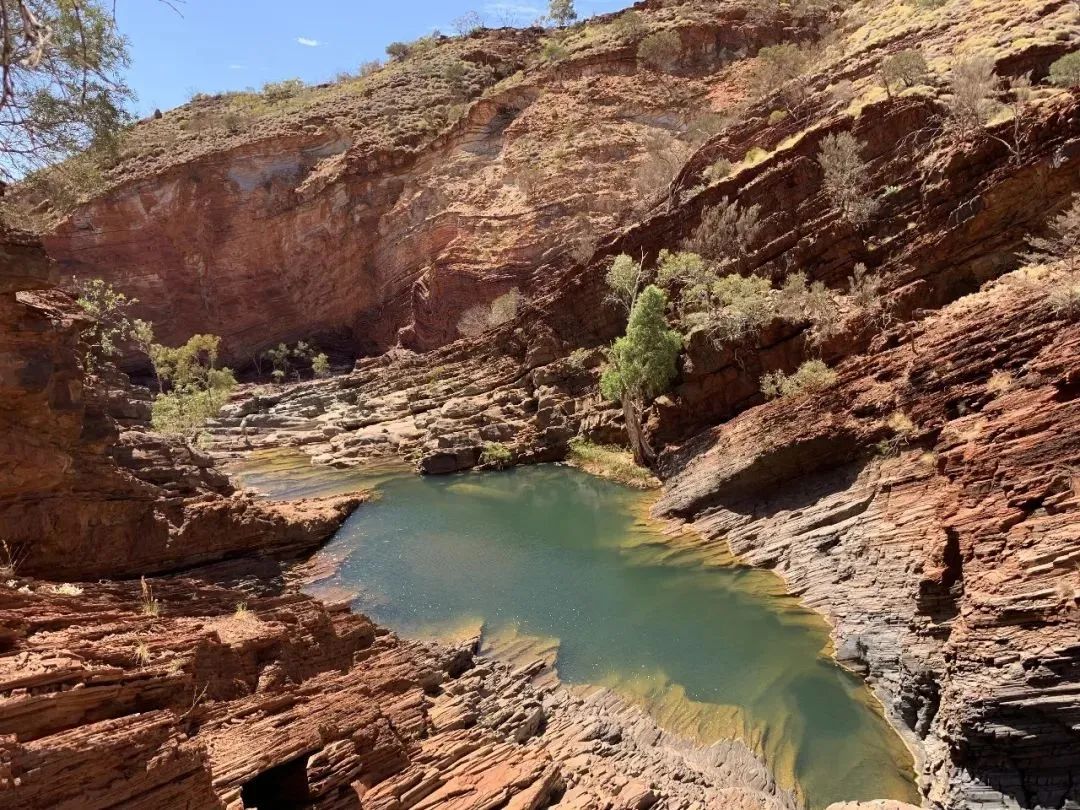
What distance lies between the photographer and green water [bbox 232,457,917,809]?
12.3m

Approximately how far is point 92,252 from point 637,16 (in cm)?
5059

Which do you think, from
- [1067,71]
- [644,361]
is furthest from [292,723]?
[1067,71]

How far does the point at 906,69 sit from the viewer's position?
93.5 feet

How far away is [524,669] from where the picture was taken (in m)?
14.4

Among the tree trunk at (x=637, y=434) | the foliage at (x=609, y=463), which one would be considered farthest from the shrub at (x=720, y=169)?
the foliage at (x=609, y=463)

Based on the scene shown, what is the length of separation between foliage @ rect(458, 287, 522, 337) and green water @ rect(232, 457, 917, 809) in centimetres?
1825

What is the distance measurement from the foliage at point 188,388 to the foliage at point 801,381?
97.1 feet

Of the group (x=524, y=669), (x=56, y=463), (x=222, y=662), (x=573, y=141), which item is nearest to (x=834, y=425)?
(x=524, y=669)

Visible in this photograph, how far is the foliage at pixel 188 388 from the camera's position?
35094 millimetres

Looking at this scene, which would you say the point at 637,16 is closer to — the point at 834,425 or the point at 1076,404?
the point at 834,425

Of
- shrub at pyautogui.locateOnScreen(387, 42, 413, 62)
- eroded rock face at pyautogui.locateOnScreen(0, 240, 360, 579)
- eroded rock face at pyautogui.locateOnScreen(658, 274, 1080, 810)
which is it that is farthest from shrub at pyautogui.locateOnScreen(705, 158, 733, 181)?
shrub at pyautogui.locateOnScreen(387, 42, 413, 62)

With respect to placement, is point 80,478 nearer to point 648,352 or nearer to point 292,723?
point 292,723

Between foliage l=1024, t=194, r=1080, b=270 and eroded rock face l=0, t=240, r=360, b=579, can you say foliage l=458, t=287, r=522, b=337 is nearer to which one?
eroded rock face l=0, t=240, r=360, b=579

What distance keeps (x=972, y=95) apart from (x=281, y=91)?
7001 cm
